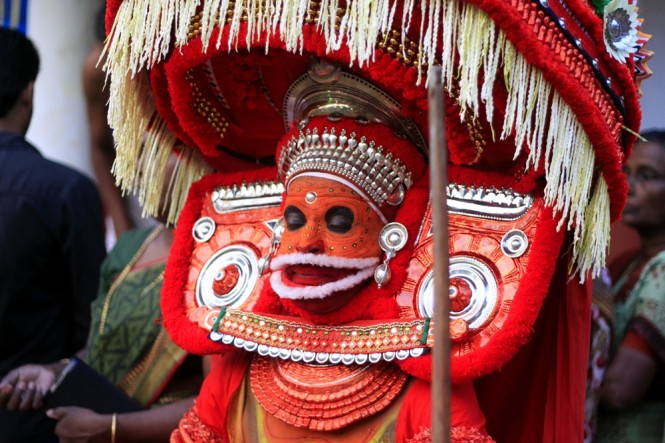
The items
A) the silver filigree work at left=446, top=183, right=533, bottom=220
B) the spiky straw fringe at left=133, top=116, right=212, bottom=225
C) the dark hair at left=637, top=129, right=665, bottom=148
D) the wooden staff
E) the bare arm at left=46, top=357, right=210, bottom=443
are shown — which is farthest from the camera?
the dark hair at left=637, top=129, right=665, bottom=148

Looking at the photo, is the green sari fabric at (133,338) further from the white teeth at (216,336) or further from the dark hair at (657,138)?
the dark hair at (657,138)

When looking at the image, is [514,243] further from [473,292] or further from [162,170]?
[162,170]

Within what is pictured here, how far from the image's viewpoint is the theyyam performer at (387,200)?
2580 mm

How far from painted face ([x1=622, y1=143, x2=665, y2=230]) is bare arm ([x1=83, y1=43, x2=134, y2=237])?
2.69 metres

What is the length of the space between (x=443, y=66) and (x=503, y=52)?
0.14 meters

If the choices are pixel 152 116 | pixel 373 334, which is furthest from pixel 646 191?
pixel 152 116

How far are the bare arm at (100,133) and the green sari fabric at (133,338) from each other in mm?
1650

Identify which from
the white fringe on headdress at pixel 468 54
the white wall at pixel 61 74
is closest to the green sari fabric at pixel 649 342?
the white fringe on headdress at pixel 468 54

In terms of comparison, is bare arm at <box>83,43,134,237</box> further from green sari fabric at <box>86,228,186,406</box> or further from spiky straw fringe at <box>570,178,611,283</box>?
spiky straw fringe at <box>570,178,611,283</box>

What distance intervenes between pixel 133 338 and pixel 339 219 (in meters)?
1.32

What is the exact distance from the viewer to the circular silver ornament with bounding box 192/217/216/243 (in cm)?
323

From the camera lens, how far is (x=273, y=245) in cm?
305

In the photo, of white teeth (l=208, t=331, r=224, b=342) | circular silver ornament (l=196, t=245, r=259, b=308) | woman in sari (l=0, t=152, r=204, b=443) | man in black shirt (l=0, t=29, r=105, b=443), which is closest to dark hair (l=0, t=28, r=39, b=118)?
man in black shirt (l=0, t=29, r=105, b=443)

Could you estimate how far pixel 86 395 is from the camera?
3.61 metres
